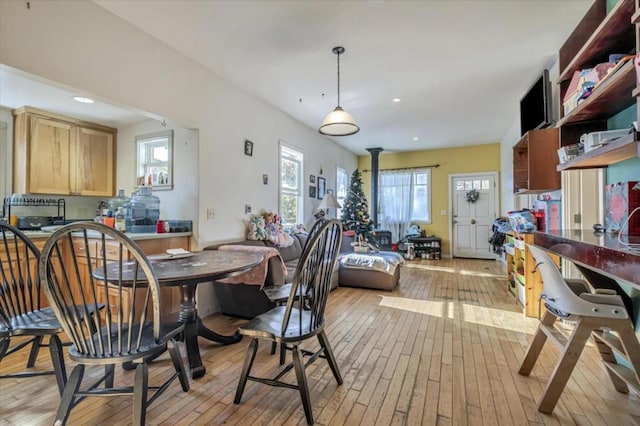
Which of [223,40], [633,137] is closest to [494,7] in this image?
[633,137]

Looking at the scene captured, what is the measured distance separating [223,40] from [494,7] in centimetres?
223

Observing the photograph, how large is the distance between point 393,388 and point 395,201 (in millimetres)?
6059

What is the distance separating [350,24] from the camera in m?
2.46

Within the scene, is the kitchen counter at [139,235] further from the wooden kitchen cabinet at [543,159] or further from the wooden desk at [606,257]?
the wooden kitchen cabinet at [543,159]

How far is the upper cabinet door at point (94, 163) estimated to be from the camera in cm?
385

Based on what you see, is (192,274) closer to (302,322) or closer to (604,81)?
(302,322)

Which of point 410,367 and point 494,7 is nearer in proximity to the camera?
point 410,367

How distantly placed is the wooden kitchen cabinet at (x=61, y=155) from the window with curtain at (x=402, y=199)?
225 inches

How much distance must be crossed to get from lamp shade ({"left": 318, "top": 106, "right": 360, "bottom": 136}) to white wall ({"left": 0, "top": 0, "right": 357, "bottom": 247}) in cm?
118

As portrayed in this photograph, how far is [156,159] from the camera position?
11.9ft

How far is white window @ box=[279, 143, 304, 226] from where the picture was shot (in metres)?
4.75

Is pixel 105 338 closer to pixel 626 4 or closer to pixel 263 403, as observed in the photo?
→ pixel 263 403

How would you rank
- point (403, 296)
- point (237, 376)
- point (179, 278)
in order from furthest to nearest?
point (403, 296)
point (237, 376)
point (179, 278)

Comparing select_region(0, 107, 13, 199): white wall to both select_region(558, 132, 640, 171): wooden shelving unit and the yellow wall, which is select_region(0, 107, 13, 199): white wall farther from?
the yellow wall
